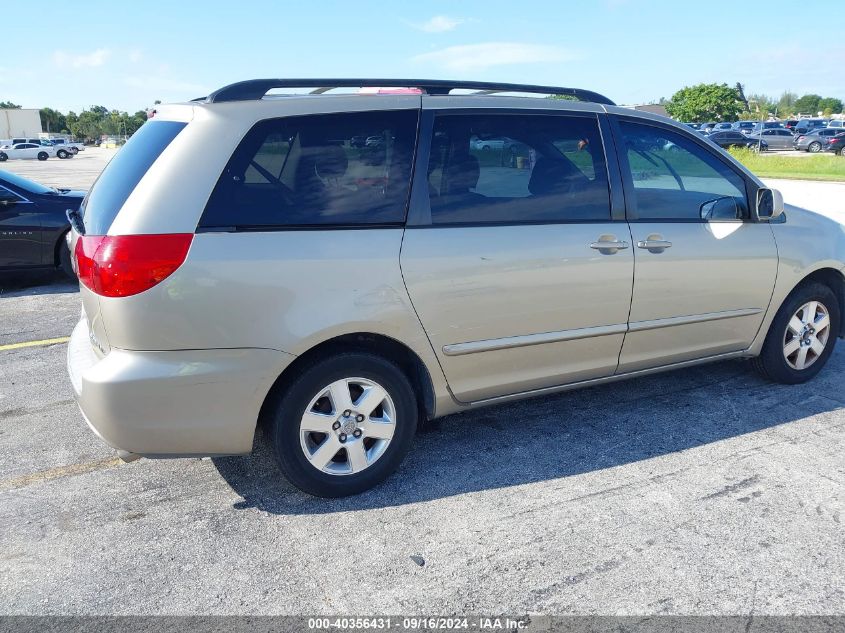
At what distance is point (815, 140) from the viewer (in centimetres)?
4209

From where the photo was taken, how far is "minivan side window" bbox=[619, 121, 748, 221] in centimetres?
385

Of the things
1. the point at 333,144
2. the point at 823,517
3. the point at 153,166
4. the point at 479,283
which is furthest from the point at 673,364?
the point at 153,166

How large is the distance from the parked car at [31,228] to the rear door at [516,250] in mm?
5926

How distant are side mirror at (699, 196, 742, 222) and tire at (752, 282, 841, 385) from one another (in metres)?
0.75

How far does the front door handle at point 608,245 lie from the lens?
141 inches

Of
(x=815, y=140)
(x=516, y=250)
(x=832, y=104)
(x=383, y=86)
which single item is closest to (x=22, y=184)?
(x=383, y=86)

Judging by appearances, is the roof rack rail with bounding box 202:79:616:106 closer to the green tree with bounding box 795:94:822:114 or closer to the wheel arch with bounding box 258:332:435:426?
the wheel arch with bounding box 258:332:435:426

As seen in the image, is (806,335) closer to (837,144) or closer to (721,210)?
(721,210)

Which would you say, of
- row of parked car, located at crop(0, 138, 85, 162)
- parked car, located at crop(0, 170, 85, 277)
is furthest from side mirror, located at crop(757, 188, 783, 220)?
row of parked car, located at crop(0, 138, 85, 162)

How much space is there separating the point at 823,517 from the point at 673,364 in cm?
126

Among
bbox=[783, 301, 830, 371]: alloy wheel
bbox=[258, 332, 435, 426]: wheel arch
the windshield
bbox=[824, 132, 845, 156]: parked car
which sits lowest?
bbox=[824, 132, 845, 156]: parked car

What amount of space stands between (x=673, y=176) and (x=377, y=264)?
2.06 m

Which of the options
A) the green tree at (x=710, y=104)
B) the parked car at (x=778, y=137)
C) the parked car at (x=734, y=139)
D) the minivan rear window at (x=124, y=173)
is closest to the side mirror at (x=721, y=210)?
the minivan rear window at (x=124, y=173)

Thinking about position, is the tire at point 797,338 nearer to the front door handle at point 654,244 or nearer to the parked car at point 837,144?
the front door handle at point 654,244
